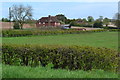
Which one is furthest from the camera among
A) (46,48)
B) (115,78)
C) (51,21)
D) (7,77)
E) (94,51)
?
(51,21)

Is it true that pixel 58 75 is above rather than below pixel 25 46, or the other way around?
below

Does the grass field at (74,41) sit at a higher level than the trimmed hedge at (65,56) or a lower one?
lower

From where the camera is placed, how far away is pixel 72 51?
5.05 m

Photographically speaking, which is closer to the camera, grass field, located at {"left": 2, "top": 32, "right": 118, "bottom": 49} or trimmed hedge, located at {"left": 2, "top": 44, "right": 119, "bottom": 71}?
trimmed hedge, located at {"left": 2, "top": 44, "right": 119, "bottom": 71}

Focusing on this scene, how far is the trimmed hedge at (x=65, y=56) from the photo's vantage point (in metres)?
4.97

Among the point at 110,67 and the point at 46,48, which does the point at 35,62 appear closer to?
the point at 46,48

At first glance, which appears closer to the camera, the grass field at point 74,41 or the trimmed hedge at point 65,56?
the trimmed hedge at point 65,56

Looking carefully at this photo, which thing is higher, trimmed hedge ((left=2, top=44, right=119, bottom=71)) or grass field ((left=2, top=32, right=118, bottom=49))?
trimmed hedge ((left=2, top=44, right=119, bottom=71))

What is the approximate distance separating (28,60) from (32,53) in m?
0.30

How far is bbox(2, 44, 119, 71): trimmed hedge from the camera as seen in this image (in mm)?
4969

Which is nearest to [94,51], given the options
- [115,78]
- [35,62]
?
[115,78]

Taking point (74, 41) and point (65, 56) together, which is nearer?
point (65, 56)

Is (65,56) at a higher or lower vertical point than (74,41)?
higher

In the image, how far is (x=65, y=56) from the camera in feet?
16.8
